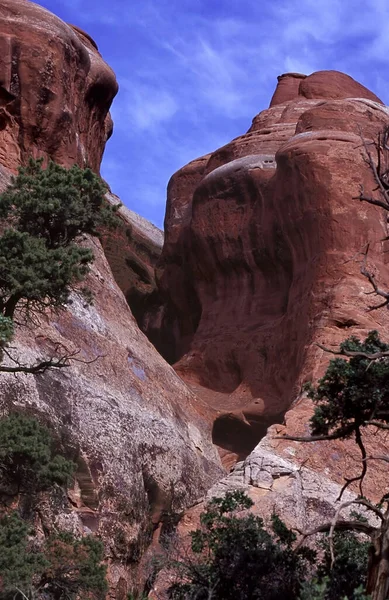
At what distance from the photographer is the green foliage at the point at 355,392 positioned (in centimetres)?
1675

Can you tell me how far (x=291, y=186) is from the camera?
4228 centimetres

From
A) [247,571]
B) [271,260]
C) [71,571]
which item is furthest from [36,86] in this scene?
[247,571]

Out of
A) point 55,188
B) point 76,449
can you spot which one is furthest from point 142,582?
point 55,188

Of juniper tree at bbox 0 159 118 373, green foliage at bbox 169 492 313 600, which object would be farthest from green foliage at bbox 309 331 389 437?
juniper tree at bbox 0 159 118 373

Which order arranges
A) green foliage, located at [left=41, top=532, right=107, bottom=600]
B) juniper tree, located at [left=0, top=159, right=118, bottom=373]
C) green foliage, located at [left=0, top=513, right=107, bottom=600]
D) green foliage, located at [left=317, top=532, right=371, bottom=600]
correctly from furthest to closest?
juniper tree, located at [left=0, top=159, right=118, bottom=373] → green foliage, located at [left=41, top=532, right=107, bottom=600] → green foliage, located at [left=0, top=513, right=107, bottom=600] → green foliage, located at [left=317, top=532, right=371, bottom=600]

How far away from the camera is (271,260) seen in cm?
4572

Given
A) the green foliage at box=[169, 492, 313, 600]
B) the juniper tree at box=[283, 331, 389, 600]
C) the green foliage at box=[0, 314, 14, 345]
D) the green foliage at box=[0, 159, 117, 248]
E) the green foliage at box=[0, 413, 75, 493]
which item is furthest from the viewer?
the green foliage at box=[0, 159, 117, 248]

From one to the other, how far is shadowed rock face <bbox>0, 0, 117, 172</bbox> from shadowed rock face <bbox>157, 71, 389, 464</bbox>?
9.20 meters

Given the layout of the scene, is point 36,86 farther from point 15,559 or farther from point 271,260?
point 15,559

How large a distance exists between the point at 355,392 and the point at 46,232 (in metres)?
8.96

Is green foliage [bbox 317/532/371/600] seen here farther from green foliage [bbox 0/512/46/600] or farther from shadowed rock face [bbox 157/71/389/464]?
shadowed rock face [bbox 157/71/389/464]

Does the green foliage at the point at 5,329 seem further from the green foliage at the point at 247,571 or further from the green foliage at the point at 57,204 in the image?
the green foliage at the point at 247,571

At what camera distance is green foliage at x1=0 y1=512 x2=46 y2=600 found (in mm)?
17453

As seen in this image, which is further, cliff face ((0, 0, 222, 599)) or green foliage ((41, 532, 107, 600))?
cliff face ((0, 0, 222, 599))
